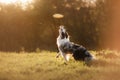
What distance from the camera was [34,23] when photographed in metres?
29.1

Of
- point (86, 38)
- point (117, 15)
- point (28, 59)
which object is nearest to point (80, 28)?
point (86, 38)

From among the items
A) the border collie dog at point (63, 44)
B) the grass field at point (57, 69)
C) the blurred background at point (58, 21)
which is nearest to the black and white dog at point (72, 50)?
the border collie dog at point (63, 44)

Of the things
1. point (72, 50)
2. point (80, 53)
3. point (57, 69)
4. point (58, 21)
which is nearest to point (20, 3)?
point (58, 21)

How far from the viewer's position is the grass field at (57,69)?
38.4ft

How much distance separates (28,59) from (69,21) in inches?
512

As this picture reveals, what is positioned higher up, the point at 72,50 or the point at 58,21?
the point at 58,21

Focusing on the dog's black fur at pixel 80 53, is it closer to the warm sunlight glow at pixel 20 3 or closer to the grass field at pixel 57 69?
the grass field at pixel 57 69

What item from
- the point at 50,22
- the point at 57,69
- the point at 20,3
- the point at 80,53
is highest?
the point at 20,3

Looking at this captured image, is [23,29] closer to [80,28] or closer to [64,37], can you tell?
[80,28]

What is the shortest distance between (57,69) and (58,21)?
15885 mm

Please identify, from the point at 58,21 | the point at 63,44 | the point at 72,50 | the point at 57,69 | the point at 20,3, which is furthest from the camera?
the point at 20,3

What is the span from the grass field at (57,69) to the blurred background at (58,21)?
41.5 ft

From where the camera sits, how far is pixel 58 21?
2898cm

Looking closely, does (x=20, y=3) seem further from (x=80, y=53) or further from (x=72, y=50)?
(x=80, y=53)
